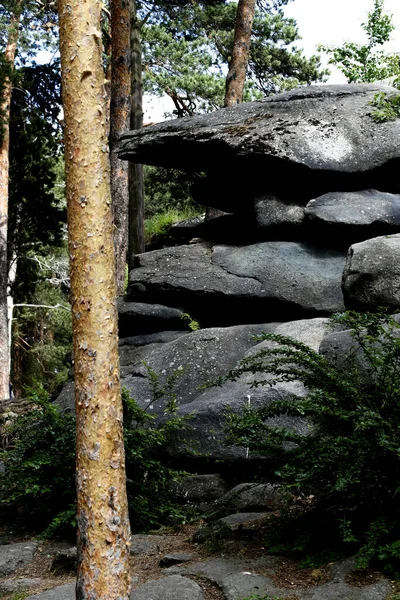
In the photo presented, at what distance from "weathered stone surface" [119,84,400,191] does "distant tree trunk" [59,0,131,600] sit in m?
5.73

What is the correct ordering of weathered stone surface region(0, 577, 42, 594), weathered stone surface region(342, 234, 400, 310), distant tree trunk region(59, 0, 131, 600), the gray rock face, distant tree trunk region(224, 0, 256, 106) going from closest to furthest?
distant tree trunk region(59, 0, 131, 600), weathered stone surface region(0, 577, 42, 594), weathered stone surface region(342, 234, 400, 310), the gray rock face, distant tree trunk region(224, 0, 256, 106)

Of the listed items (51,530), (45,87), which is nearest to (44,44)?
(45,87)

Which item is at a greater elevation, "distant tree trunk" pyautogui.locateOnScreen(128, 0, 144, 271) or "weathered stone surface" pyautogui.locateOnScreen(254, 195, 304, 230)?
"distant tree trunk" pyautogui.locateOnScreen(128, 0, 144, 271)

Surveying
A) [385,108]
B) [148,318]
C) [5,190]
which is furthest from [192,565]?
[5,190]

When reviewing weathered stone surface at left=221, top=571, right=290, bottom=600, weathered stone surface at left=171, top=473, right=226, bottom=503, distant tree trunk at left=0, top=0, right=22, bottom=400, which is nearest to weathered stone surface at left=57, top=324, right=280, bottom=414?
weathered stone surface at left=171, top=473, right=226, bottom=503

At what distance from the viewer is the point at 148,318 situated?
364 inches

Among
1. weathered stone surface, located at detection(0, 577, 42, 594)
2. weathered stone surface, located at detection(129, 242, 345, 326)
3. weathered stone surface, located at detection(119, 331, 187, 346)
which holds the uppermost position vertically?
weathered stone surface, located at detection(129, 242, 345, 326)

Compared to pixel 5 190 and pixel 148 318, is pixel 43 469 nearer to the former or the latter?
pixel 148 318

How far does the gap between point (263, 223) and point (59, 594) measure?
6.37 meters

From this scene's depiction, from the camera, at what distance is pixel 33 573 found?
4500 mm

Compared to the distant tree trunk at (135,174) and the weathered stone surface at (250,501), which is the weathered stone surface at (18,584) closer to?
the weathered stone surface at (250,501)

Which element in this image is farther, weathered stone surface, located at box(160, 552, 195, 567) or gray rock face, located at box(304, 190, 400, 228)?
gray rock face, located at box(304, 190, 400, 228)

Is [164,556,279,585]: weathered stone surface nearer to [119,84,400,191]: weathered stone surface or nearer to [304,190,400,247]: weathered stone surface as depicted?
[304,190,400,247]: weathered stone surface

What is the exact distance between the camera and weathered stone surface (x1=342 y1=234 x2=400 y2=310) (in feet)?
21.6
